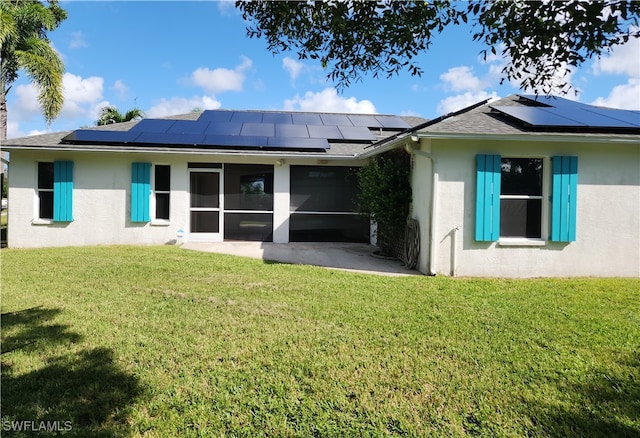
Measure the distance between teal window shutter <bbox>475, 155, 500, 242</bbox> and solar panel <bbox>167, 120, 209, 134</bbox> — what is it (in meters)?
9.02

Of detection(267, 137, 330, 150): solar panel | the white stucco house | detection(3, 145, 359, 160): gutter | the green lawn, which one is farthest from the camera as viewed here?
detection(267, 137, 330, 150): solar panel

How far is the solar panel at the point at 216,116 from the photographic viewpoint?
14040 mm

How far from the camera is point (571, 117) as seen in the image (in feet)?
25.9

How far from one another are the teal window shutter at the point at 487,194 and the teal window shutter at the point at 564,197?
47.1 inches

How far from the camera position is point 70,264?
25.9 feet

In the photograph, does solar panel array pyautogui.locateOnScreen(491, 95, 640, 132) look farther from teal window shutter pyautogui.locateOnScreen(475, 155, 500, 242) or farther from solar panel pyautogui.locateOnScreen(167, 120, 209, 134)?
solar panel pyautogui.locateOnScreen(167, 120, 209, 134)

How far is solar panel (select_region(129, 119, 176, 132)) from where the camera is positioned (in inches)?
465

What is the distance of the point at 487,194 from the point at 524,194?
1.03 metres

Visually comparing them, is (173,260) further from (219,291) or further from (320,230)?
(320,230)

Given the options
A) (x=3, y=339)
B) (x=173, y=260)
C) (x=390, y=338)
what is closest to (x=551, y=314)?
(x=390, y=338)

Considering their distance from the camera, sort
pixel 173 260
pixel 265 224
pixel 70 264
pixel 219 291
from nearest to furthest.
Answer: pixel 219 291 → pixel 70 264 → pixel 173 260 → pixel 265 224

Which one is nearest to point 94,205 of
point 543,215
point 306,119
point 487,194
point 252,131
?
point 252,131

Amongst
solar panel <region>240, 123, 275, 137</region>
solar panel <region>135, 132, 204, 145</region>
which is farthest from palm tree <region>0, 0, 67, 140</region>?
solar panel <region>240, 123, 275, 137</region>

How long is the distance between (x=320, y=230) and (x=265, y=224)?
73.3 inches
